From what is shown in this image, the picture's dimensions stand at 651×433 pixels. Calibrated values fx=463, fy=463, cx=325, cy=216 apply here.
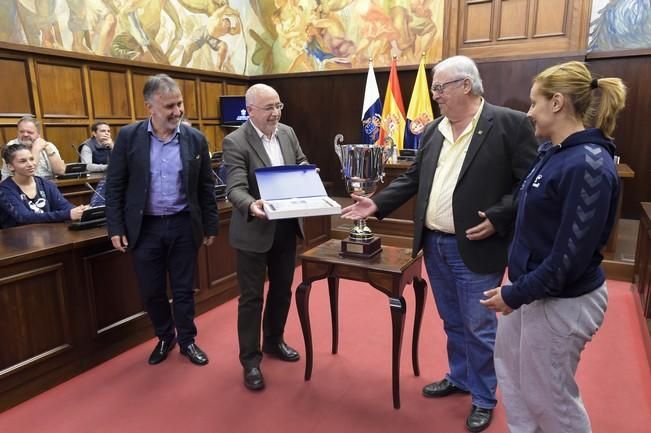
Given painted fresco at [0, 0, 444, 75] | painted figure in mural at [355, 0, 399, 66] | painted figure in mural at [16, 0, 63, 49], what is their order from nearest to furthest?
painted figure in mural at [16, 0, 63, 49] → painted fresco at [0, 0, 444, 75] → painted figure in mural at [355, 0, 399, 66]

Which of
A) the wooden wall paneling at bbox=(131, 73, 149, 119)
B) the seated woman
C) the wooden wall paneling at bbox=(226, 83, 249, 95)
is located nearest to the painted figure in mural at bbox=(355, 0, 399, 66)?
the wooden wall paneling at bbox=(226, 83, 249, 95)

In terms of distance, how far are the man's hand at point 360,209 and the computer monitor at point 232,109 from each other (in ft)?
21.2

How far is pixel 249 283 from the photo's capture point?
8.13ft

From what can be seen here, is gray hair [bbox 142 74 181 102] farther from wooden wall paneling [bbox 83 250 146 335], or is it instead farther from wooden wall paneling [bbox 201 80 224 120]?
wooden wall paneling [bbox 201 80 224 120]

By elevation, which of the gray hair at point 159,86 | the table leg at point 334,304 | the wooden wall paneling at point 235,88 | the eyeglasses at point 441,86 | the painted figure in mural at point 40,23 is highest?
the painted figure in mural at point 40,23

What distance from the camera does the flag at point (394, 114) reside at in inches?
267

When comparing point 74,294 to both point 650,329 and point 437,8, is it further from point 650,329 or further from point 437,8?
point 437,8

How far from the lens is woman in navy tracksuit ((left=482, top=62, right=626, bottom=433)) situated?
1.28m

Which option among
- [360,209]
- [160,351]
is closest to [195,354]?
[160,351]

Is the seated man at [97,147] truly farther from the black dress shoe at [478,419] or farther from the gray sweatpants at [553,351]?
the gray sweatpants at [553,351]

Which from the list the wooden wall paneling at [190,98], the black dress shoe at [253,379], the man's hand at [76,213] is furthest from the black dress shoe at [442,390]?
the wooden wall paneling at [190,98]

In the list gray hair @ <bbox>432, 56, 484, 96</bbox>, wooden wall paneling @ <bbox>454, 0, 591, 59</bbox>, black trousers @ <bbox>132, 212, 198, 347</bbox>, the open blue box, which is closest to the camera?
gray hair @ <bbox>432, 56, 484, 96</bbox>

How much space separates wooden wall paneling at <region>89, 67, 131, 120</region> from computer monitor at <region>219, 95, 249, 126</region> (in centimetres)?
180

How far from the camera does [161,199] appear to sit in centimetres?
258
